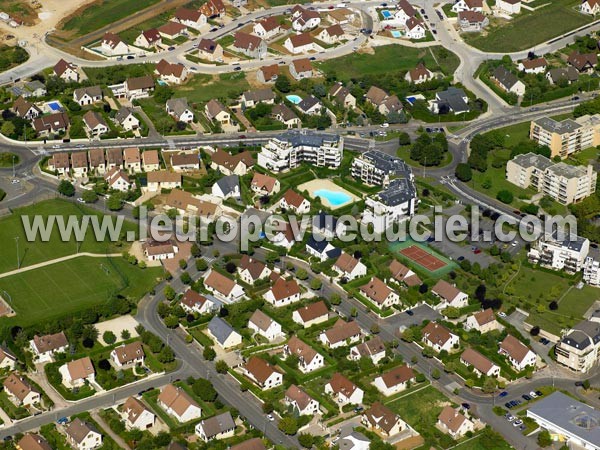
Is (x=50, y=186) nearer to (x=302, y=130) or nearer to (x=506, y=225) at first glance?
(x=302, y=130)

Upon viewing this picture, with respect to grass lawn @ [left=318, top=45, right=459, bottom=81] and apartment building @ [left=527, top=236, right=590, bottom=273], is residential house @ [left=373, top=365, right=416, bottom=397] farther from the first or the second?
grass lawn @ [left=318, top=45, right=459, bottom=81]

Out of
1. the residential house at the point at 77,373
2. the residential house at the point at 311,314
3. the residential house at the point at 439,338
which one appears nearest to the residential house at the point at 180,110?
the residential house at the point at 311,314

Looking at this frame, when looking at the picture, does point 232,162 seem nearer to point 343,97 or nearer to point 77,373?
point 343,97

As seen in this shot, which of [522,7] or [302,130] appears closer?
[302,130]

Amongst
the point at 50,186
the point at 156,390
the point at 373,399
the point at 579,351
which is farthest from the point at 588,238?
the point at 50,186

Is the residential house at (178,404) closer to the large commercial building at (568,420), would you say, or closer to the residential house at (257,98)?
the large commercial building at (568,420)

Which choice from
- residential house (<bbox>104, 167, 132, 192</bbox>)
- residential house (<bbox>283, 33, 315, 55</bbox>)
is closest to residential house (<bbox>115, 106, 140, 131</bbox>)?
residential house (<bbox>104, 167, 132, 192</bbox>)

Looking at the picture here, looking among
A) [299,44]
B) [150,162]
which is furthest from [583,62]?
[150,162]
